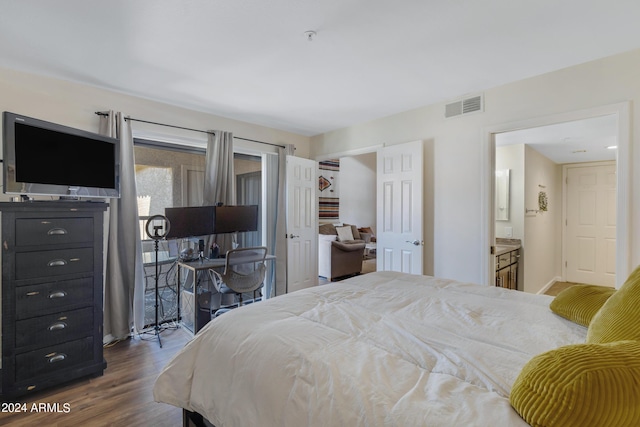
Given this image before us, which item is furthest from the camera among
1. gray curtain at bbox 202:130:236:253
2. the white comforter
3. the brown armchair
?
the brown armchair

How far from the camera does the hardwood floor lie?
186 cm

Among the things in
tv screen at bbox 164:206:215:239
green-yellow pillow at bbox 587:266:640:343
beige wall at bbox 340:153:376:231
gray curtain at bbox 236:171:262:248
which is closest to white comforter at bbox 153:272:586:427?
green-yellow pillow at bbox 587:266:640:343

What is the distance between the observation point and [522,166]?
430 cm

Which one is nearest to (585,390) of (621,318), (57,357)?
(621,318)

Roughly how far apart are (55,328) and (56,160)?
1.23m

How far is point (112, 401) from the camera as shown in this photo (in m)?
2.05

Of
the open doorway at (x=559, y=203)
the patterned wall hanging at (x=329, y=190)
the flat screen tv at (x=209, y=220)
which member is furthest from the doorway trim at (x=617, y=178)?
the patterned wall hanging at (x=329, y=190)

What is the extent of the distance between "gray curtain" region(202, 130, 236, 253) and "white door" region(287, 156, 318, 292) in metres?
0.84

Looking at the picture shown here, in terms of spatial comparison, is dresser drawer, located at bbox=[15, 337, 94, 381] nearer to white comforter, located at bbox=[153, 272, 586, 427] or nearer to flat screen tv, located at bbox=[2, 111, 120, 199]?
flat screen tv, located at bbox=[2, 111, 120, 199]

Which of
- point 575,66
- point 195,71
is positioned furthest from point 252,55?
point 575,66

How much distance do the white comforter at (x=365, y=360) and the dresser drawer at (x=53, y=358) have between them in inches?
53.2

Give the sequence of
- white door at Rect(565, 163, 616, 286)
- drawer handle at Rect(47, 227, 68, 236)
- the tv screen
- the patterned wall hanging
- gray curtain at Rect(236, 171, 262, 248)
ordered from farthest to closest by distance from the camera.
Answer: the patterned wall hanging → white door at Rect(565, 163, 616, 286) → gray curtain at Rect(236, 171, 262, 248) → the tv screen → drawer handle at Rect(47, 227, 68, 236)

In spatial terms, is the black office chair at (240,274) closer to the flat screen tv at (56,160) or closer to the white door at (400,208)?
the flat screen tv at (56,160)

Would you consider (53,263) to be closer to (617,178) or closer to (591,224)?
(617,178)
